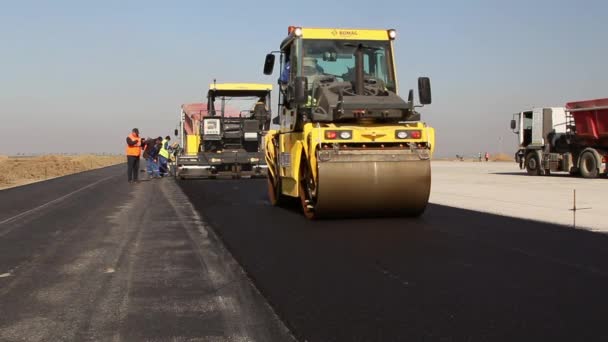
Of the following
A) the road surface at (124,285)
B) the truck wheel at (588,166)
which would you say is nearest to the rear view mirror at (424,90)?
the road surface at (124,285)

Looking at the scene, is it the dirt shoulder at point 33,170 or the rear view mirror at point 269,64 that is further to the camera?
the dirt shoulder at point 33,170

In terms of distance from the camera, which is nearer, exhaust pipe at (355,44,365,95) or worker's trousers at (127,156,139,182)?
exhaust pipe at (355,44,365,95)

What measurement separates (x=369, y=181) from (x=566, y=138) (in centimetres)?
1728

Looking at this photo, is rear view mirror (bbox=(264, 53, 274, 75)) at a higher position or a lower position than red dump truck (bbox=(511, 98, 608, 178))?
higher

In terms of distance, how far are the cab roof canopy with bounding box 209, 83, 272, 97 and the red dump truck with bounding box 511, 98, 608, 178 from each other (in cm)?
1138

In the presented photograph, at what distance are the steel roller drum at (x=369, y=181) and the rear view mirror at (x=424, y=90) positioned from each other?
97cm

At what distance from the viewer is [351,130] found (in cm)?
904

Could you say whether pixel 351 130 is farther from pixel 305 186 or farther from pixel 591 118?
pixel 591 118

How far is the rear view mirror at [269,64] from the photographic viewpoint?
10.9 m

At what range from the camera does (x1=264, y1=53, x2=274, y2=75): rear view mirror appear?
35.6 ft

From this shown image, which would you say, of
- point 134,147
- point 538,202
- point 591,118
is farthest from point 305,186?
point 591,118

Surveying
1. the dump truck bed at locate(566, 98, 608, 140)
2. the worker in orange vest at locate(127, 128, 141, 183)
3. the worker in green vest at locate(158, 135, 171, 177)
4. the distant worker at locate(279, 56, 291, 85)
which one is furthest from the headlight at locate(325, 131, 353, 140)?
the worker in green vest at locate(158, 135, 171, 177)

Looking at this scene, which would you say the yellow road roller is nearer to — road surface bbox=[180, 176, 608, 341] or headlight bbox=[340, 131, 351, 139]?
headlight bbox=[340, 131, 351, 139]

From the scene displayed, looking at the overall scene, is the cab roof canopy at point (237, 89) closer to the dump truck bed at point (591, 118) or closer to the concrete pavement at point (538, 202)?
the concrete pavement at point (538, 202)
